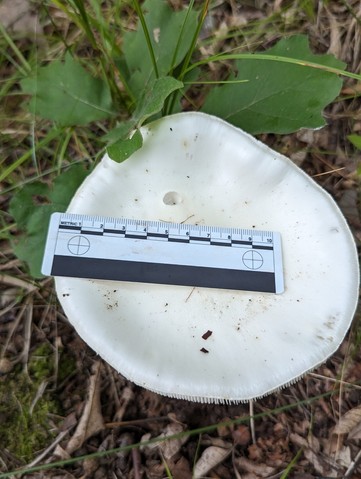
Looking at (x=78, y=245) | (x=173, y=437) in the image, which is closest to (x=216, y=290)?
(x=78, y=245)

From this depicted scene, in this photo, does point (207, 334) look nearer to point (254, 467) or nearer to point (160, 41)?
point (254, 467)

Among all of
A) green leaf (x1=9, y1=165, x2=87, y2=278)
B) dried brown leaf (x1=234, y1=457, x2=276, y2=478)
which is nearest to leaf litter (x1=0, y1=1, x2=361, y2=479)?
dried brown leaf (x1=234, y1=457, x2=276, y2=478)

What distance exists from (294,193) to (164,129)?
0.57 m

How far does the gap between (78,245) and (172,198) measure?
42 centimetres

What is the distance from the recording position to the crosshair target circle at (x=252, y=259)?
1.71m

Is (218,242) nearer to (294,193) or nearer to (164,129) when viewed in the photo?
(294,193)

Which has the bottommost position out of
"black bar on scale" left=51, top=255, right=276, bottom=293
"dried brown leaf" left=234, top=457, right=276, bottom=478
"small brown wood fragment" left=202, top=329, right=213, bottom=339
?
"dried brown leaf" left=234, top=457, right=276, bottom=478

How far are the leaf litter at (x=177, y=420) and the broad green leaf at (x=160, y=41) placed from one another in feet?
3.79

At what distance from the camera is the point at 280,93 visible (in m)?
2.00

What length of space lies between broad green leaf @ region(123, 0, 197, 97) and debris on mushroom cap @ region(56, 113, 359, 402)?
0.49 meters

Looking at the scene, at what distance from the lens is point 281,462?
1941mm

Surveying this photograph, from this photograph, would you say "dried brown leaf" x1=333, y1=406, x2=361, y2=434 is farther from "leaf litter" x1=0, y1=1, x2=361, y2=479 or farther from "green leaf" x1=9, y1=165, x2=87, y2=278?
"green leaf" x1=9, y1=165, x2=87, y2=278

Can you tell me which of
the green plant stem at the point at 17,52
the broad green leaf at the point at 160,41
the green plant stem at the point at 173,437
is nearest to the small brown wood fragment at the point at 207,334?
the green plant stem at the point at 173,437

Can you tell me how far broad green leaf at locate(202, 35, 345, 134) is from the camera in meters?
1.92
